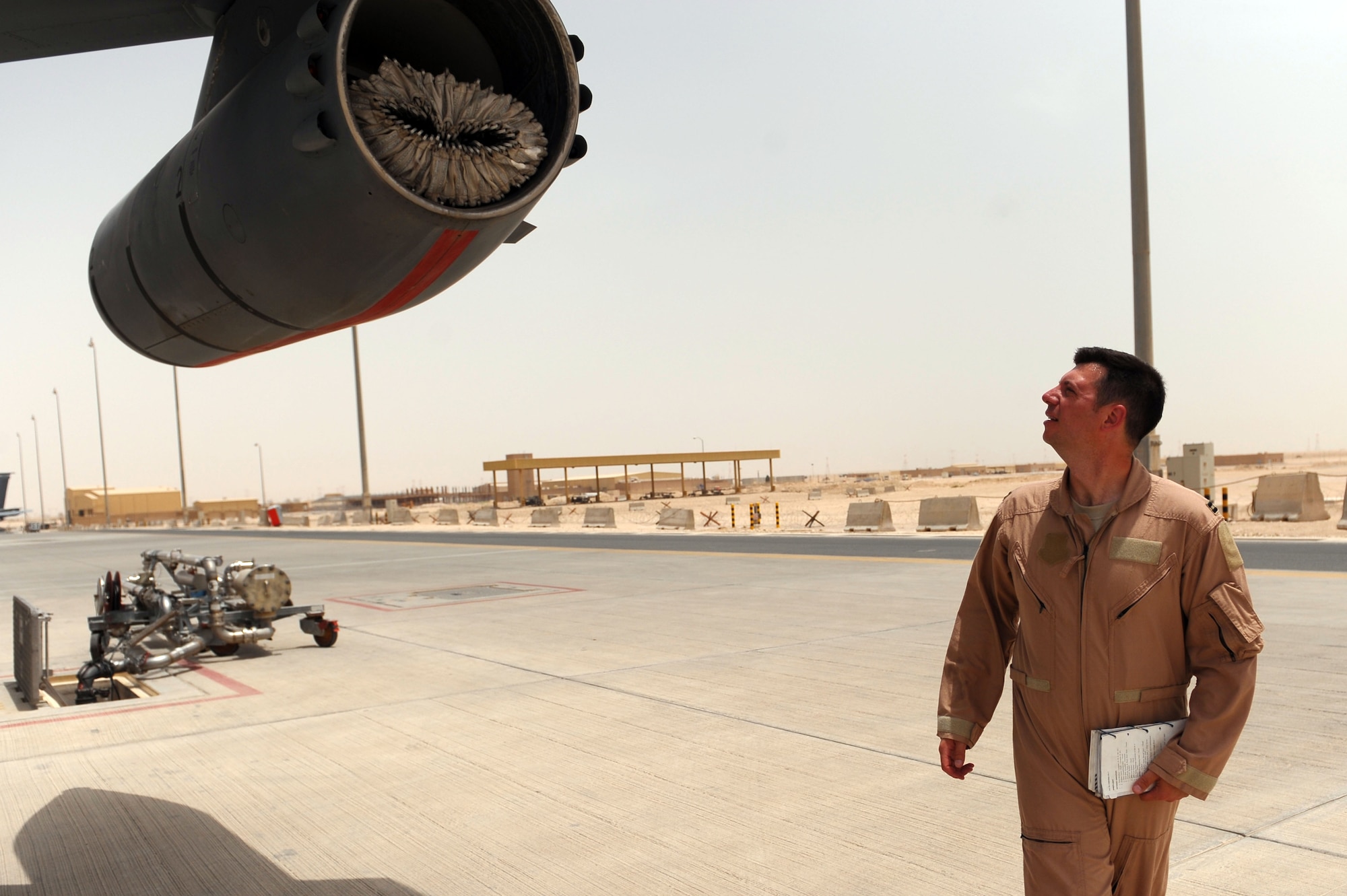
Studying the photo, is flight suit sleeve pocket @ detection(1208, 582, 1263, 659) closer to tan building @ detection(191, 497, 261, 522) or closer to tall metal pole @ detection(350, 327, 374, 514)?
tall metal pole @ detection(350, 327, 374, 514)

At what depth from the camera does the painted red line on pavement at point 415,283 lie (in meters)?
2.97

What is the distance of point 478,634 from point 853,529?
17.0 meters

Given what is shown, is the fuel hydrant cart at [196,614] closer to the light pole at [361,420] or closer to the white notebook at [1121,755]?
the white notebook at [1121,755]

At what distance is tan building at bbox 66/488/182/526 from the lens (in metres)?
101

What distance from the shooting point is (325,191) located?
2.85 metres

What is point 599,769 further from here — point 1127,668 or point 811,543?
point 811,543

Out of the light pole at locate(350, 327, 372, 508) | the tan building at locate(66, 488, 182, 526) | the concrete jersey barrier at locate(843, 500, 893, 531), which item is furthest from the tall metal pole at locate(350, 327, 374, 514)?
the tan building at locate(66, 488, 182, 526)

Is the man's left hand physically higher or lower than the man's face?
lower

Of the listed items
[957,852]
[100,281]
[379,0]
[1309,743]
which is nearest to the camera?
[379,0]

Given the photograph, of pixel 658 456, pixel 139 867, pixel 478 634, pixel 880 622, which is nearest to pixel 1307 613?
pixel 880 622

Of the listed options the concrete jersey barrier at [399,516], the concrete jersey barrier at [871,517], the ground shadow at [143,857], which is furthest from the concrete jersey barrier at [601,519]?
the ground shadow at [143,857]

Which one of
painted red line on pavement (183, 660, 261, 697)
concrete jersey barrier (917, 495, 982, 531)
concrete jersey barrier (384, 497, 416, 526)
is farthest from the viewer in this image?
concrete jersey barrier (384, 497, 416, 526)

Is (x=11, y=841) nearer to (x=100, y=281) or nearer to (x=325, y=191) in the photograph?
(x=100, y=281)

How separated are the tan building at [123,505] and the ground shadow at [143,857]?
101545mm
